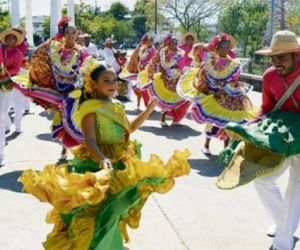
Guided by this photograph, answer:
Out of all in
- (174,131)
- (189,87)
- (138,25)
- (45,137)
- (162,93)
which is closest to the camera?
(189,87)

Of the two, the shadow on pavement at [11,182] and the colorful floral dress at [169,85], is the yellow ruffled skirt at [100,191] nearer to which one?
the shadow on pavement at [11,182]

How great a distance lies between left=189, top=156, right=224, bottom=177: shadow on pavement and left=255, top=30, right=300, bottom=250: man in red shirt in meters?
2.52

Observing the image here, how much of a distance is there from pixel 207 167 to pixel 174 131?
278 centimetres

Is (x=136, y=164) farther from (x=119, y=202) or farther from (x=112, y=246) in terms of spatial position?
(x=112, y=246)

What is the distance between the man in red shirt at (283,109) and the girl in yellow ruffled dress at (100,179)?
3.13 feet

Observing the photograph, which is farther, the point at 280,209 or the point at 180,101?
the point at 180,101

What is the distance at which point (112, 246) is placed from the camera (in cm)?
351

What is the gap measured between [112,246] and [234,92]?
4.54 metres

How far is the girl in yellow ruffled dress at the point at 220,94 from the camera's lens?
7.52m

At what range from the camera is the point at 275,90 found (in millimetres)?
4137

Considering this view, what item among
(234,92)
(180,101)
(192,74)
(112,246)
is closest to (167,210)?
(112,246)

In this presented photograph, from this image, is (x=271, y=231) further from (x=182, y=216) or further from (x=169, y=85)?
(x=169, y=85)

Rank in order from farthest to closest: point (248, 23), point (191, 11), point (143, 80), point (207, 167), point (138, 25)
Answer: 1. point (138, 25)
2. point (191, 11)
3. point (248, 23)
4. point (143, 80)
5. point (207, 167)

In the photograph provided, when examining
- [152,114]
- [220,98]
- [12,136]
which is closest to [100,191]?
[220,98]
